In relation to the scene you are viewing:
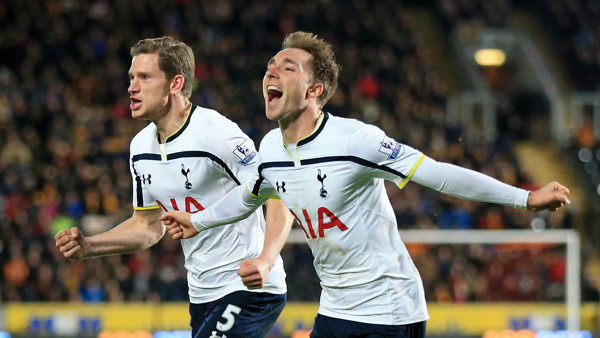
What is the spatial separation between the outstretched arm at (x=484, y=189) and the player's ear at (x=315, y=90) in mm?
684

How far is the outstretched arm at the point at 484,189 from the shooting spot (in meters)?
3.91

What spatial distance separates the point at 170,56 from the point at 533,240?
847 cm

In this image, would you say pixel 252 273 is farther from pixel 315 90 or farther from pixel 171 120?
pixel 171 120

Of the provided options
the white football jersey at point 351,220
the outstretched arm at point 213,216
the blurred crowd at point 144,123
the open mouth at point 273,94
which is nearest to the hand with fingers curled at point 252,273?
the white football jersey at point 351,220

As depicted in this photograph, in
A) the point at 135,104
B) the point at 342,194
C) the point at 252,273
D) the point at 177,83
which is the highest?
the point at 177,83

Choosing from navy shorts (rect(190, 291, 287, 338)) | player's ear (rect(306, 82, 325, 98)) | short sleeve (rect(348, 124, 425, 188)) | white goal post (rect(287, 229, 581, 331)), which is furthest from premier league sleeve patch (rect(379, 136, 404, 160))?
white goal post (rect(287, 229, 581, 331))

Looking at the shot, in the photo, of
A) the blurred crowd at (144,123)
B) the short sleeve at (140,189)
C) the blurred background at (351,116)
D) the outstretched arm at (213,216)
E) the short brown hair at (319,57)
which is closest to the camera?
the short brown hair at (319,57)

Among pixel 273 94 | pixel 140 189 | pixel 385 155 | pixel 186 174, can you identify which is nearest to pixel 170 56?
pixel 186 174

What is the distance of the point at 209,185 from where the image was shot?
5016 mm

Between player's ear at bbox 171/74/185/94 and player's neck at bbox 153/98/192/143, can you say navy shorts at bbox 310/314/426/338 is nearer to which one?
player's neck at bbox 153/98/192/143

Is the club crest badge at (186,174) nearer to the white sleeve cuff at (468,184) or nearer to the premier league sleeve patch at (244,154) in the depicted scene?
the premier league sleeve patch at (244,154)

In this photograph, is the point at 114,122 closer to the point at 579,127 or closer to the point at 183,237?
the point at 579,127

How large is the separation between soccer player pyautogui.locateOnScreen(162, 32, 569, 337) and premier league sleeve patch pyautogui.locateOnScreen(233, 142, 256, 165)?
1.31 feet

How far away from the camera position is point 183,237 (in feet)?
15.4
